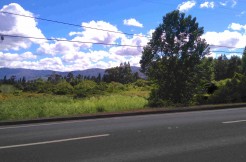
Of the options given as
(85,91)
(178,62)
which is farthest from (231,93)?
(85,91)

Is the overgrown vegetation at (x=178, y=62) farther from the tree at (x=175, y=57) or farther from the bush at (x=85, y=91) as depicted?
the bush at (x=85, y=91)

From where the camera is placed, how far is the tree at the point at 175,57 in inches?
1003

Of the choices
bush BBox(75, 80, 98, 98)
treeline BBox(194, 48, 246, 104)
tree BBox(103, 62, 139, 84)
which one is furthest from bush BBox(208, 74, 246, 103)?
tree BBox(103, 62, 139, 84)

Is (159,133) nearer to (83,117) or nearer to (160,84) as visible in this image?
(83,117)

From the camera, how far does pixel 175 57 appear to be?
25.8 m

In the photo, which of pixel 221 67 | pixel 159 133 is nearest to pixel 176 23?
pixel 159 133

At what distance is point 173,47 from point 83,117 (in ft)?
39.4

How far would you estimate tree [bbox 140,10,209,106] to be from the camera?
2548 centimetres

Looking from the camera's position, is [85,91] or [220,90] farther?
[85,91]

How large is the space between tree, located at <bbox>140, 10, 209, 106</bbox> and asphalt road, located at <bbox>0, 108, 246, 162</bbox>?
44.6 ft

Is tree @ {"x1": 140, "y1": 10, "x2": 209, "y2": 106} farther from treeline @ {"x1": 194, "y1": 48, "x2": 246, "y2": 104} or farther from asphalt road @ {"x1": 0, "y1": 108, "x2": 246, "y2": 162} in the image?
asphalt road @ {"x1": 0, "y1": 108, "x2": 246, "y2": 162}

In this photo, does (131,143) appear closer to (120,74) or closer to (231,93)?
(231,93)

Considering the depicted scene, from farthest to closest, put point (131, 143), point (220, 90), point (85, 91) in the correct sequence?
point (85, 91) < point (220, 90) < point (131, 143)

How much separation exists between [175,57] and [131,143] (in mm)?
17674
